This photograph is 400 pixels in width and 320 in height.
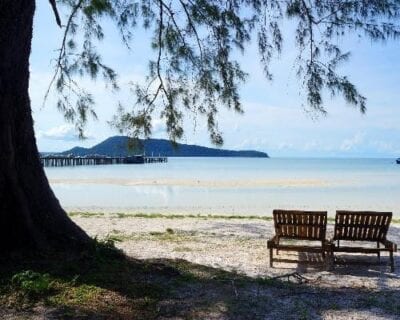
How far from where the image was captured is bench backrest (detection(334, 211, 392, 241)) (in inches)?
262

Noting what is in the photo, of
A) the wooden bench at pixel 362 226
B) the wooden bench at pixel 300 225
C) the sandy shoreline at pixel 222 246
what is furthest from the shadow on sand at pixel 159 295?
the wooden bench at pixel 362 226

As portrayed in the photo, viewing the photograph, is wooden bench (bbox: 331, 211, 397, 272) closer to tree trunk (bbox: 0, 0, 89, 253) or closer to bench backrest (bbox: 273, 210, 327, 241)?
bench backrest (bbox: 273, 210, 327, 241)

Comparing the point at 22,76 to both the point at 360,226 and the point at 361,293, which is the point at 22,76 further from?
the point at 360,226

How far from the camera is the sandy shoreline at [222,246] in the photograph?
610cm

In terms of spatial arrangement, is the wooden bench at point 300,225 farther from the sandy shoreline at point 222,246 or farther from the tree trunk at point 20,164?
the tree trunk at point 20,164

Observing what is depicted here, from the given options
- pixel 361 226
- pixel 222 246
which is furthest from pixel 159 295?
pixel 222 246

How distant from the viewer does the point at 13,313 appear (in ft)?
13.4

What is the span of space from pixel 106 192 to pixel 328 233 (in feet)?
55.7

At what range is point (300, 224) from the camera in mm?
6898

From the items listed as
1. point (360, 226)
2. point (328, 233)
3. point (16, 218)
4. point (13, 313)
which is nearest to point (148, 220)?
point (328, 233)

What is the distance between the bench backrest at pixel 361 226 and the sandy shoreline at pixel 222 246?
370 millimetres

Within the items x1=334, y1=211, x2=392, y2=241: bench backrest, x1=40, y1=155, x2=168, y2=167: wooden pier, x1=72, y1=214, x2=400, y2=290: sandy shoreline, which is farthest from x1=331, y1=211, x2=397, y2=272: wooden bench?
x1=40, y1=155, x2=168, y2=167: wooden pier

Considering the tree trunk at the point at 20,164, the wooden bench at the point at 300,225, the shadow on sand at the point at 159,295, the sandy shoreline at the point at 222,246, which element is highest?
the tree trunk at the point at 20,164

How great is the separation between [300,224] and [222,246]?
64.9 inches
